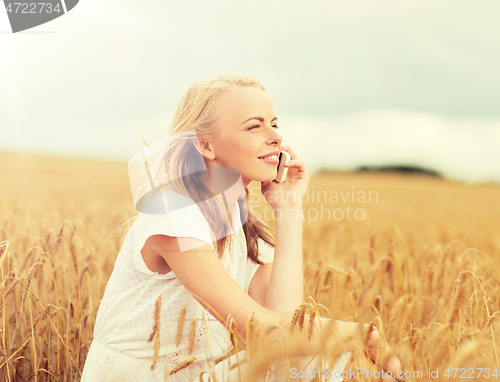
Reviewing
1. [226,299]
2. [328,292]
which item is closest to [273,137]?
[226,299]

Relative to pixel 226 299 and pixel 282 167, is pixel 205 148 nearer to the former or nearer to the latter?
pixel 282 167

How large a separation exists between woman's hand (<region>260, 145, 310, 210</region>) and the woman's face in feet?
0.46

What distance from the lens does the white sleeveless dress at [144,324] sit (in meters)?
1.37

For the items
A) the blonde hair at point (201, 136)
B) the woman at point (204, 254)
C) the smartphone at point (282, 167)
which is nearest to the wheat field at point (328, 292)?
the woman at point (204, 254)

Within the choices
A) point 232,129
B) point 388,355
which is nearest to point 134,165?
point 232,129

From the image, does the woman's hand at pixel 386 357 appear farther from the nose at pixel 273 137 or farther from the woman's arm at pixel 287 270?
the nose at pixel 273 137

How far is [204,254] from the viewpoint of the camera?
125 cm

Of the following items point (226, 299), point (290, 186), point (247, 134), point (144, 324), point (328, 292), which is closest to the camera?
point (226, 299)

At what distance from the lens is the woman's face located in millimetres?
1578

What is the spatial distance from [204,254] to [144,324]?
1.30ft

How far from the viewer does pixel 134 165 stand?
5.47 ft

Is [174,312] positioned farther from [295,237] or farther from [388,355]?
[388,355]

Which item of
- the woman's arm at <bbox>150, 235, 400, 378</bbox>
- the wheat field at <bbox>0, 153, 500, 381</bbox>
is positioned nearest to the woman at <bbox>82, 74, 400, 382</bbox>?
the woman's arm at <bbox>150, 235, 400, 378</bbox>

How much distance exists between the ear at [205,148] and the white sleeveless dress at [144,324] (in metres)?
0.30
